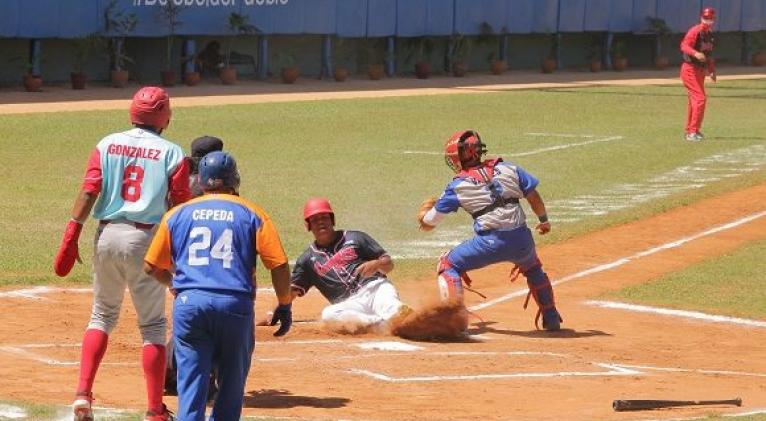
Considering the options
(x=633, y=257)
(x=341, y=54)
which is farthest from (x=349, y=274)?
(x=341, y=54)

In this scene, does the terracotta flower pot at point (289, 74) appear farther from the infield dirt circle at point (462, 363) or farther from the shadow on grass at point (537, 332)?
the shadow on grass at point (537, 332)

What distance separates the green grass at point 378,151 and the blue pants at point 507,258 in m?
3.04

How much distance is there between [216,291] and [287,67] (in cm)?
3293

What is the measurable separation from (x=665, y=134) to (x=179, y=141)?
378 inches

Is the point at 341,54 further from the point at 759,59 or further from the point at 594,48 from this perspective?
the point at 759,59

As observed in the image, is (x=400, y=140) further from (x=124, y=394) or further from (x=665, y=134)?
(x=124, y=394)

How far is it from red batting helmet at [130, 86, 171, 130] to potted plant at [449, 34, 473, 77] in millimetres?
34850

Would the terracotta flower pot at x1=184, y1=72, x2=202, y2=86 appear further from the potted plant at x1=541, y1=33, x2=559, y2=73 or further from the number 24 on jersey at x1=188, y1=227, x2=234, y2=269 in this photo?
the number 24 on jersey at x1=188, y1=227, x2=234, y2=269

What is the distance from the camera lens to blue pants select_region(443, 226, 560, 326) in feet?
41.1

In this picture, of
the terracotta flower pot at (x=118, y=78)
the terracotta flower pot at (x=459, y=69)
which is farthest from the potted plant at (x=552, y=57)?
the terracotta flower pot at (x=118, y=78)

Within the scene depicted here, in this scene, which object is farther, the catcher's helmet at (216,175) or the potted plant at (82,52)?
the potted plant at (82,52)

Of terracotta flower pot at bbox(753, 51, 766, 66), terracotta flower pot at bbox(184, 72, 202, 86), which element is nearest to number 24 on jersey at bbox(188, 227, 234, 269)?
terracotta flower pot at bbox(184, 72, 202, 86)

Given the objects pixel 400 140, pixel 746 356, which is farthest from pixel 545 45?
pixel 746 356

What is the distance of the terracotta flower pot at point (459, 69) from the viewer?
44.1 meters
